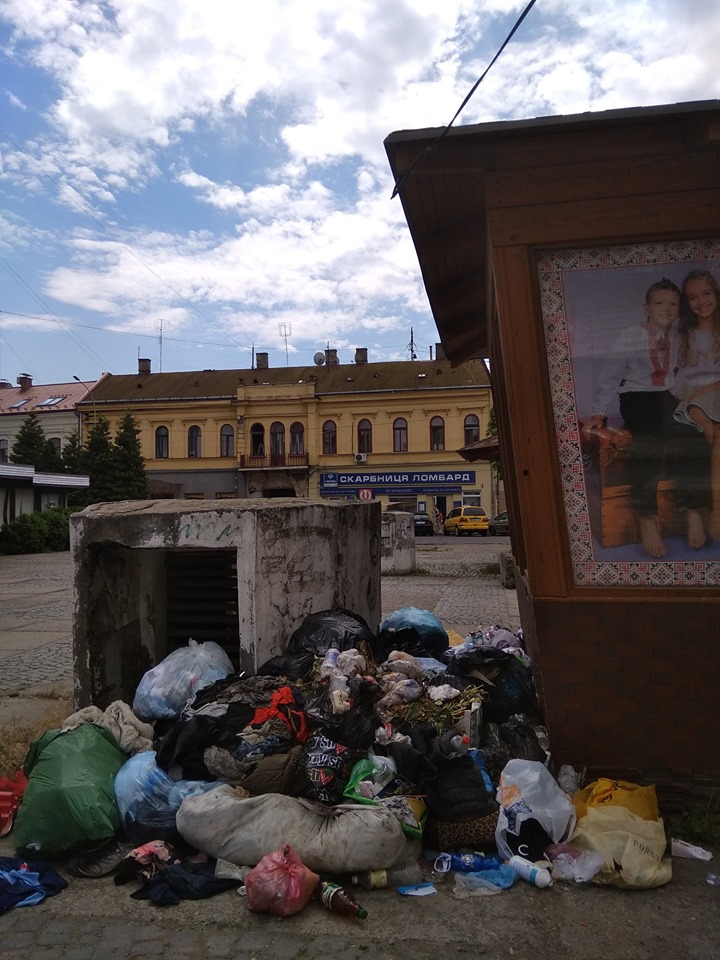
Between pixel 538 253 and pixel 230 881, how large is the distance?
3590 mm

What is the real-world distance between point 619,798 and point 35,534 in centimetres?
2533

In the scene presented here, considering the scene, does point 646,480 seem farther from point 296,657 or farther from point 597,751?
point 296,657

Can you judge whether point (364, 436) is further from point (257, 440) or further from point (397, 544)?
point (397, 544)

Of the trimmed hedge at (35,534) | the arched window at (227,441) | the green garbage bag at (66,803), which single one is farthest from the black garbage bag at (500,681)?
the arched window at (227,441)

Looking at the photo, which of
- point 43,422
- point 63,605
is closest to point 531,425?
point 63,605

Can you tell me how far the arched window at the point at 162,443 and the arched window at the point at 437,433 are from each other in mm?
16014

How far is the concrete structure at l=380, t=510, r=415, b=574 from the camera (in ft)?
53.8

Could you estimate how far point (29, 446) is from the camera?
1592 inches

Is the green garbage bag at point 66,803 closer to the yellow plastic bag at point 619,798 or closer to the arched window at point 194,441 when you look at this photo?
the yellow plastic bag at point 619,798

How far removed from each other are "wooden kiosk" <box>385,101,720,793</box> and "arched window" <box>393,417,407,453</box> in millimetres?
37500

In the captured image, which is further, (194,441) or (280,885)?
(194,441)

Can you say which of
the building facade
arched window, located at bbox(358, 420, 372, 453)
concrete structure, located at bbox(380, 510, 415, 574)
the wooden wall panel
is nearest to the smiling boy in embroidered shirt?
the wooden wall panel

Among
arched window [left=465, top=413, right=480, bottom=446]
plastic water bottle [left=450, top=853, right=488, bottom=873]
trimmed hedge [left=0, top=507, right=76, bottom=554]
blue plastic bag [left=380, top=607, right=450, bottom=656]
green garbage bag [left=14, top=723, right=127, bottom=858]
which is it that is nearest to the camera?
plastic water bottle [left=450, top=853, right=488, bottom=873]

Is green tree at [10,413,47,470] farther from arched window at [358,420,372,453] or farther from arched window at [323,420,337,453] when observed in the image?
arched window at [358,420,372,453]
